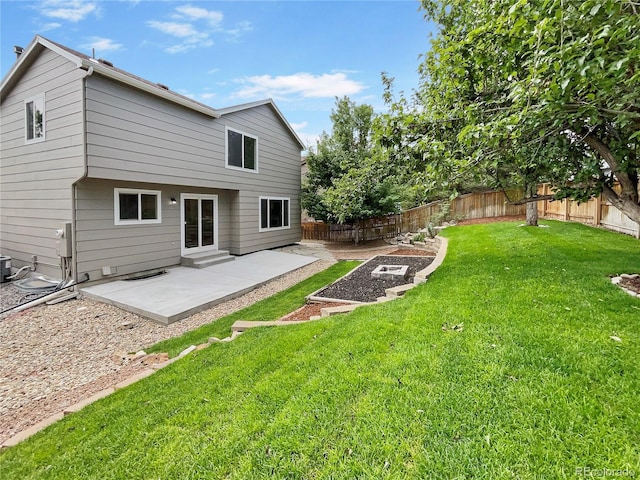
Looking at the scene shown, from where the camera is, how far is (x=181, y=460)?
6.63ft

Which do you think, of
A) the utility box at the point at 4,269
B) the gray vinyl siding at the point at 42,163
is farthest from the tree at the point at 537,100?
the utility box at the point at 4,269

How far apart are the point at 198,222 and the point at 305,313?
674cm

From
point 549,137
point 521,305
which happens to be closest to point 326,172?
point 549,137

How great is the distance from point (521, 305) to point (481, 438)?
2.46 meters

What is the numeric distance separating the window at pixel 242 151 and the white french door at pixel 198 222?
1.53m

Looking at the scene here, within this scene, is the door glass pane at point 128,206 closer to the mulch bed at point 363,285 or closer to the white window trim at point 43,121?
the white window trim at point 43,121

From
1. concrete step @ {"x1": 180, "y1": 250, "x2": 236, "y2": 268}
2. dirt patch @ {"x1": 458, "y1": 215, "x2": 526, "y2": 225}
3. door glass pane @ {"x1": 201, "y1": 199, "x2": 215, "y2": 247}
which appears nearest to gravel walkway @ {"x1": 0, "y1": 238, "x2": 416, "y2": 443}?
concrete step @ {"x1": 180, "y1": 250, "x2": 236, "y2": 268}

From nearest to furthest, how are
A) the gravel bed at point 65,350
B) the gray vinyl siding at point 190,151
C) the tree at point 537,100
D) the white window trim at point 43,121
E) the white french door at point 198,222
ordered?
the tree at point 537,100 → the gravel bed at point 65,350 → the gray vinyl siding at point 190,151 → the white window trim at point 43,121 → the white french door at point 198,222

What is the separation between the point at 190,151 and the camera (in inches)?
376

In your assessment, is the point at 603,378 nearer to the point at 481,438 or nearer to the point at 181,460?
the point at 481,438

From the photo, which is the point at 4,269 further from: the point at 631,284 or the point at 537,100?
the point at 631,284

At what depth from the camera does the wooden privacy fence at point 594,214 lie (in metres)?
8.94

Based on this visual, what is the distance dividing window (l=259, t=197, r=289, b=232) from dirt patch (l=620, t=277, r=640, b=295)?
1076 cm

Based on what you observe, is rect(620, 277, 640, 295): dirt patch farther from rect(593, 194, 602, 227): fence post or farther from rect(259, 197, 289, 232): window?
rect(259, 197, 289, 232): window
